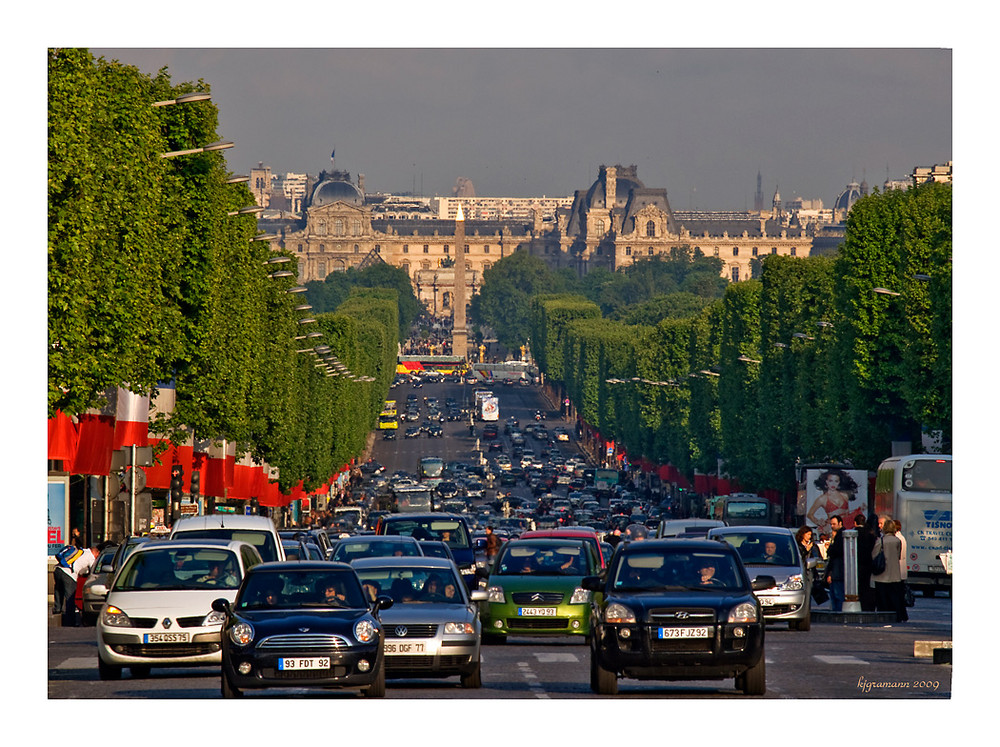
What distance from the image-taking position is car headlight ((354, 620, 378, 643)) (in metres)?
21.4

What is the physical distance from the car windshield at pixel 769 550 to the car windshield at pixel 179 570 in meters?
11.7

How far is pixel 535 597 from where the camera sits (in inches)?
1254

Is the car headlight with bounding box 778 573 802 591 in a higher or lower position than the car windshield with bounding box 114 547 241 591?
lower

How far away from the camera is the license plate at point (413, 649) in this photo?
23781mm

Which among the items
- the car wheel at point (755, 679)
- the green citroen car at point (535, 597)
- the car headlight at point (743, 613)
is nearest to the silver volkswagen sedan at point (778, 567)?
the green citroen car at point (535, 597)

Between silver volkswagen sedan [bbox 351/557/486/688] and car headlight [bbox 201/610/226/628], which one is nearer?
silver volkswagen sedan [bbox 351/557/486/688]

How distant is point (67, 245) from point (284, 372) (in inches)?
1663

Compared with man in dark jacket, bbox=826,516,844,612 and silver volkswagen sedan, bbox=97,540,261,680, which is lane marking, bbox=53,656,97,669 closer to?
silver volkswagen sedan, bbox=97,540,261,680

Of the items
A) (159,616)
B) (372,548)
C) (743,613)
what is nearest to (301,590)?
(159,616)

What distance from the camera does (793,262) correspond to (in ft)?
289

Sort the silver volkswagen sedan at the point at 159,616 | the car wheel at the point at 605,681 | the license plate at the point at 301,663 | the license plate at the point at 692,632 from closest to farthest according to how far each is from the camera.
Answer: the license plate at the point at 301,663 < the license plate at the point at 692,632 < the car wheel at the point at 605,681 < the silver volkswagen sedan at the point at 159,616

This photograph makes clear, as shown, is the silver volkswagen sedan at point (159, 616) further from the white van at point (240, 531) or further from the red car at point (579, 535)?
the red car at point (579, 535)

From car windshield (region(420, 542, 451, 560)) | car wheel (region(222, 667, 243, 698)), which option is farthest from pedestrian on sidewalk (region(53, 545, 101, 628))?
car wheel (region(222, 667, 243, 698))

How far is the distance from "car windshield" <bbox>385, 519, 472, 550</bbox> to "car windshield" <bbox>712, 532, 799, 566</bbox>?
9371 mm
